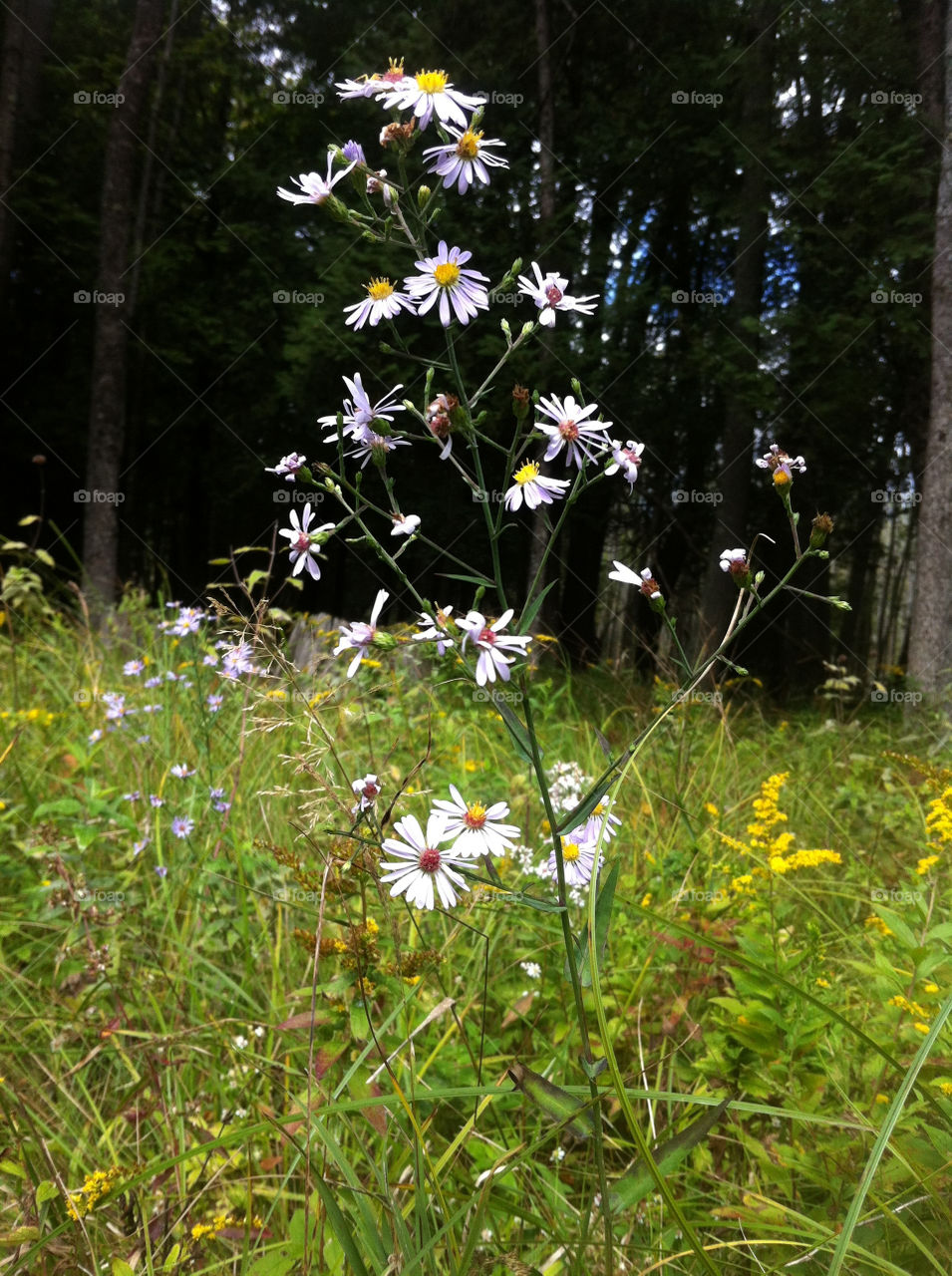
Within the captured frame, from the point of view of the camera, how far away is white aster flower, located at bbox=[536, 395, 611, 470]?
1071mm

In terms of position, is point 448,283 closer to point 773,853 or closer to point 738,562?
point 738,562

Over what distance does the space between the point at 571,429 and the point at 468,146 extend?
13.6 inches

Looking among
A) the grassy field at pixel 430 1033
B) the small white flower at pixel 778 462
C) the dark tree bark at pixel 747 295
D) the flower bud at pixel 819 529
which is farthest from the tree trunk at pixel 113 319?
the flower bud at pixel 819 529

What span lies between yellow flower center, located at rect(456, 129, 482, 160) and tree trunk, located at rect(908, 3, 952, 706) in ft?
15.2

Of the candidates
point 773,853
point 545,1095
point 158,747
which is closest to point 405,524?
point 545,1095

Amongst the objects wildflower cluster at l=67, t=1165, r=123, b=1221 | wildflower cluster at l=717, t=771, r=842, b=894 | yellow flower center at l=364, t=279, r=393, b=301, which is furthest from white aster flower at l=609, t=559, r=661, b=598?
wildflower cluster at l=67, t=1165, r=123, b=1221

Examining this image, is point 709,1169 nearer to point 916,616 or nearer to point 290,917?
point 290,917

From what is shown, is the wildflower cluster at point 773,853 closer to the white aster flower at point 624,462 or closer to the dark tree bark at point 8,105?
the white aster flower at point 624,462

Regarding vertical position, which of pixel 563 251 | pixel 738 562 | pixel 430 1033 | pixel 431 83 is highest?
pixel 563 251

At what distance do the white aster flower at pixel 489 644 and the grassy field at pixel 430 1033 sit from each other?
12 cm

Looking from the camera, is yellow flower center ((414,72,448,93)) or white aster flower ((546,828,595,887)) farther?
white aster flower ((546,828,595,887))

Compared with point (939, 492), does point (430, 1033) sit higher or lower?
lower

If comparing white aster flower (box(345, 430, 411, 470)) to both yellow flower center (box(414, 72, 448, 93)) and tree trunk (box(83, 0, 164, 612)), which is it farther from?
tree trunk (box(83, 0, 164, 612))

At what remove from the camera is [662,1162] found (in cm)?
97
